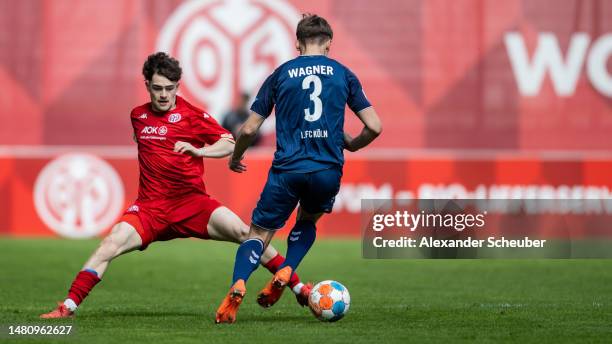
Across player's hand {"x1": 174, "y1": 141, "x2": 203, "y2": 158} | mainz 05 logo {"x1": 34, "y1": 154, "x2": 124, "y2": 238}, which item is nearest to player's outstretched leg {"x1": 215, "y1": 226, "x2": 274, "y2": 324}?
player's hand {"x1": 174, "y1": 141, "x2": 203, "y2": 158}

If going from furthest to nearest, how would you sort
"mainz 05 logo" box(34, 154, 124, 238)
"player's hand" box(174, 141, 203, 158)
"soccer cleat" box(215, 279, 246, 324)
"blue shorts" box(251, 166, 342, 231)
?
"mainz 05 logo" box(34, 154, 124, 238), "player's hand" box(174, 141, 203, 158), "blue shorts" box(251, 166, 342, 231), "soccer cleat" box(215, 279, 246, 324)

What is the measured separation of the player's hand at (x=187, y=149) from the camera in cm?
841

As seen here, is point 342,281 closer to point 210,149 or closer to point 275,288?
point 210,149

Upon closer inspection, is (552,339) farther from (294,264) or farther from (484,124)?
(484,124)

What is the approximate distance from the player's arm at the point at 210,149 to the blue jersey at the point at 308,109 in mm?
695

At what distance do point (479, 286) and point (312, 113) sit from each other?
423 cm

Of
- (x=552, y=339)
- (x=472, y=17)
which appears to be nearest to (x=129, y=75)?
(x=472, y=17)

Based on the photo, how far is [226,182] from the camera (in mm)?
17641

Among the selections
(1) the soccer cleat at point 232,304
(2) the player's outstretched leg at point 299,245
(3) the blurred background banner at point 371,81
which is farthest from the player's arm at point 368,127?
(3) the blurred background banner at point 371,81

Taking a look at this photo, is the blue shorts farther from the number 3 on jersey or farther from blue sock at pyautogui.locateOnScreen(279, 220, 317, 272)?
the number 3 on jersey

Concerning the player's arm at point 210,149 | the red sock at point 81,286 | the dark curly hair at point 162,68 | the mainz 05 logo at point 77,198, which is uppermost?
the dark curly hair at point 162,68

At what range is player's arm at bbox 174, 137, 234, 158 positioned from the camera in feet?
27.7

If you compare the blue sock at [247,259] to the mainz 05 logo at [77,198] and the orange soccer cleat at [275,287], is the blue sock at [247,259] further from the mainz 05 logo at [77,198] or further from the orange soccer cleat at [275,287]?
the mainz 05 logo at [77,198]

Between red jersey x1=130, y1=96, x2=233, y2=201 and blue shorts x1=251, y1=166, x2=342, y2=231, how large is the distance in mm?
952
